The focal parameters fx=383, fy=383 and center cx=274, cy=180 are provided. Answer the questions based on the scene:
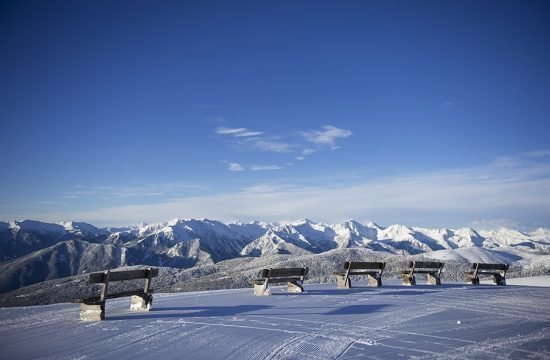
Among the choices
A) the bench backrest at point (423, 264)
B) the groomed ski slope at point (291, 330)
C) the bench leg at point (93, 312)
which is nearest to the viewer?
the groomed ski slope at point (291, 330)

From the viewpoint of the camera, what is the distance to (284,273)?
17.0 m

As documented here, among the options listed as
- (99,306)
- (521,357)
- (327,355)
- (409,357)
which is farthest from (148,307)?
(521,357)

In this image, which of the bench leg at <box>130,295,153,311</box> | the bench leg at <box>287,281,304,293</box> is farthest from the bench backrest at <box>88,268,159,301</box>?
the bench leg at <box>287,281,304,293</box>

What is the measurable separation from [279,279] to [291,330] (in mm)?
7326

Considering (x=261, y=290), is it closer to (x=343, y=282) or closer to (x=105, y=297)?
(x=343, y=282)

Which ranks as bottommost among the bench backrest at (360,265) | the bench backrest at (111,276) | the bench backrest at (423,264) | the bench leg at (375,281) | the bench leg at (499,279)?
the bench leg at (499,279)

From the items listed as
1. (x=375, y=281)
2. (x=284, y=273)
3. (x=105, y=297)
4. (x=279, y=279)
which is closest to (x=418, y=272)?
(x=375, y=281)

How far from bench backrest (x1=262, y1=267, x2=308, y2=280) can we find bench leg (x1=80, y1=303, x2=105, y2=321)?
6.64 m

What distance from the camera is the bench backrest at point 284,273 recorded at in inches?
634

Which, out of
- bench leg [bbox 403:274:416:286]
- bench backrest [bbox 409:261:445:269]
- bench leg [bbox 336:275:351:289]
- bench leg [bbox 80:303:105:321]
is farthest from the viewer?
bench leg [bbox 403:274:416:286]

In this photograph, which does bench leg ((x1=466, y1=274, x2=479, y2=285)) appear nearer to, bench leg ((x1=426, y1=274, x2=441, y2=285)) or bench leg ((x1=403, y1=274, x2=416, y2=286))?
bench leg ((x1=426, y1=274, x2=441, y2=285))

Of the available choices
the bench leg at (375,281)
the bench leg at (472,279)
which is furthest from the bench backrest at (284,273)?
the bench leg at (472,279)

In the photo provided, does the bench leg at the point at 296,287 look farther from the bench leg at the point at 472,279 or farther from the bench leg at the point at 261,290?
the bench leg at the point at 472,279

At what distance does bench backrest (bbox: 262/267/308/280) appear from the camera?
1609cm
